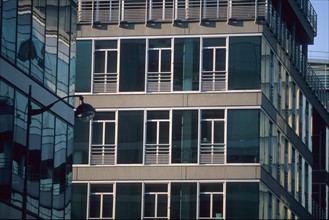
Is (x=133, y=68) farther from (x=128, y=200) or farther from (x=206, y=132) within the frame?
(x=128, y=200)

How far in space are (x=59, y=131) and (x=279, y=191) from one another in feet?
78.6

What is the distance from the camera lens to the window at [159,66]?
202 ft

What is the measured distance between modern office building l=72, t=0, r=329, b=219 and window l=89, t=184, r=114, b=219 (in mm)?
48

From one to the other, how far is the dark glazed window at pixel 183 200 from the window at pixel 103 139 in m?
3.45

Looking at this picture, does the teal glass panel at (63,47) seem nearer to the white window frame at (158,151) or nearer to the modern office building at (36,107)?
the modern office building at (36,107)

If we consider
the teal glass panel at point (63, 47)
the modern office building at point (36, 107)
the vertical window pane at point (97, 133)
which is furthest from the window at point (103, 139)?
the teal glass panel at point (63, 47)

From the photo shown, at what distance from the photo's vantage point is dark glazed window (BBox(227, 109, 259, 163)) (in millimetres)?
59938

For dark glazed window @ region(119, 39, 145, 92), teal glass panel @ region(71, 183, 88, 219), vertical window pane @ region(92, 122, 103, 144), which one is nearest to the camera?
teal glass panel @ region(71, 183, 88, 219)

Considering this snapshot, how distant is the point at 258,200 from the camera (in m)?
59.7

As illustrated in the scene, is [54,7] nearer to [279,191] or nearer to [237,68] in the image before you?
[237,68]

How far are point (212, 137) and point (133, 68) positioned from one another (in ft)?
17.6

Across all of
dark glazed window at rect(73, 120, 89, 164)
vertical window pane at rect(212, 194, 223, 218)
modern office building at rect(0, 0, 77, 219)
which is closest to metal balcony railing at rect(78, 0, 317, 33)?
dark glazed window at rect(73, 120, 89, 164)

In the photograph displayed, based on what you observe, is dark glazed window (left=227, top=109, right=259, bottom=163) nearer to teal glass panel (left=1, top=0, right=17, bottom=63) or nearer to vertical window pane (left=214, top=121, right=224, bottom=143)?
vertical window pane (left=214, top=121, right=224, bottom=143)

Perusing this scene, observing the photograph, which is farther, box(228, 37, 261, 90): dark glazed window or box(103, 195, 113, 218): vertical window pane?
box(103, 195, 113, 218): vertical window pane
